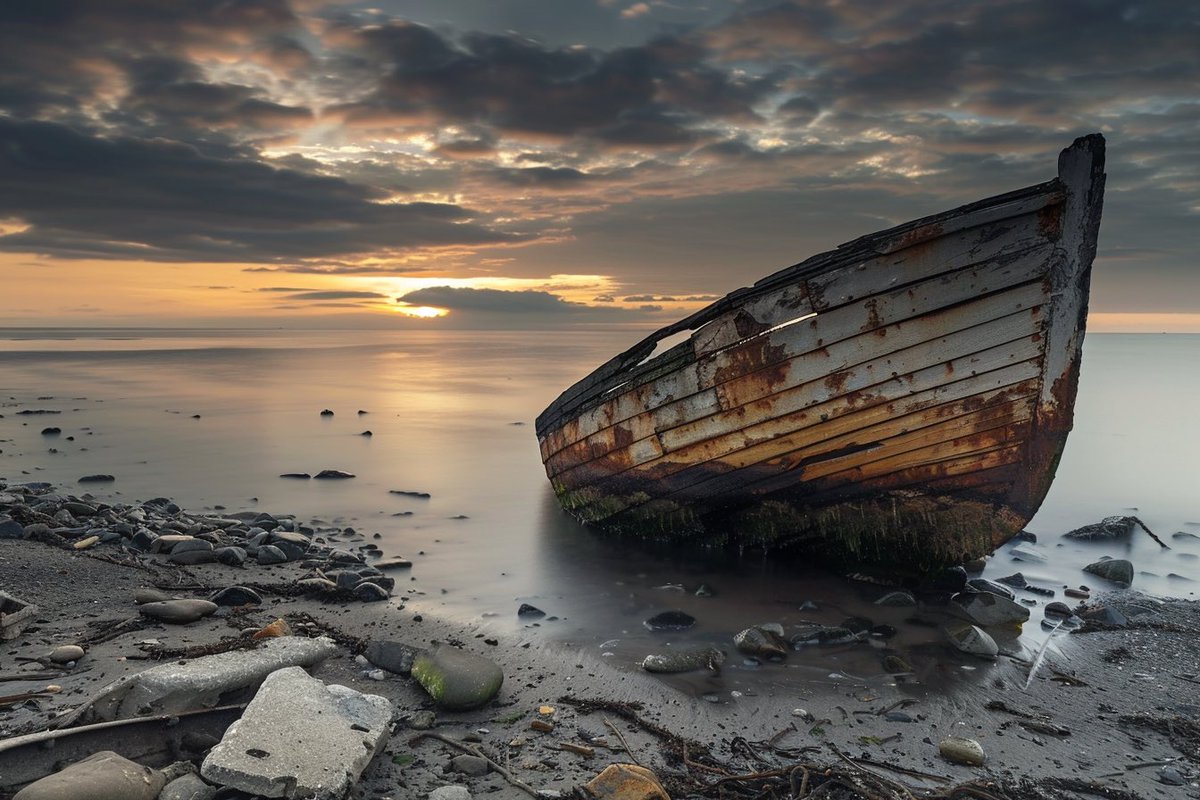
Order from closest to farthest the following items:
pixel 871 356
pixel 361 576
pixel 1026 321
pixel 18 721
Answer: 1. pixel 18 721
2. pixel 1026 321
3. pixel 871 356
4. pixel 361 576

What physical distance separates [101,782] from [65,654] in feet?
6.46

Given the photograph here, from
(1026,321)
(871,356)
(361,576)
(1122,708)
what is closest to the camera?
(1122,708)

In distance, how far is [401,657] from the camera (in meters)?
4.70

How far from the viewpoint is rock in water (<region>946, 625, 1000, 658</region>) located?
5359 mm

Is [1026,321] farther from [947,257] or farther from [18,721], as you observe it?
[18,721]

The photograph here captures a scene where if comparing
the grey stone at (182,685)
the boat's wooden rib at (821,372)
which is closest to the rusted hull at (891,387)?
the boat's wooden rib at (821,372)

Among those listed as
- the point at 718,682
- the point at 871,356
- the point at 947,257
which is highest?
the point at 947,257

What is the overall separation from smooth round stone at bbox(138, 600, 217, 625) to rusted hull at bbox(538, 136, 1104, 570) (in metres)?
4.19

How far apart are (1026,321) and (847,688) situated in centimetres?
315

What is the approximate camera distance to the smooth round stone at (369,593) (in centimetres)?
627

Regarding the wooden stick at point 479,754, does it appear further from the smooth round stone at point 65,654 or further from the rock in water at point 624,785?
the smooth round stone at point 65,654

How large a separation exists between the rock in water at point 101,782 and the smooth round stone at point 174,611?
232cm

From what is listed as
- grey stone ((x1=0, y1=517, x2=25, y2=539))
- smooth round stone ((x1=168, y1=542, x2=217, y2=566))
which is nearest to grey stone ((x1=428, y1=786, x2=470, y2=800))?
smooth round stone ((x1=168, y1=542, x2=217, y2=566))

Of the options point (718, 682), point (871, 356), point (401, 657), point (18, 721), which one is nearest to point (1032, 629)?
point (871, 356)
